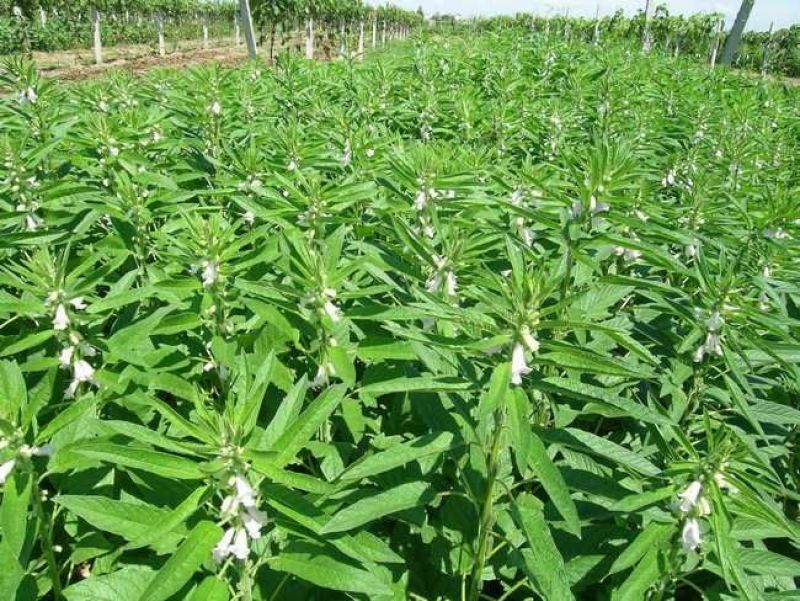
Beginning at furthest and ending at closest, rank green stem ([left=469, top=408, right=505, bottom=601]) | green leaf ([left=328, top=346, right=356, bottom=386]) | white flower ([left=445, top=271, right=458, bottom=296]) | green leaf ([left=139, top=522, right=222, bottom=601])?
white flower ([left=445, top=271, right=458, bottom=296]) < green leaf ([left=328, top=346, right=356, bottom=386]) < green stem ([left=469, top=408, right=505, bottom=601]) < green leaf ([left=139, top=522, right=222, bottom=601])

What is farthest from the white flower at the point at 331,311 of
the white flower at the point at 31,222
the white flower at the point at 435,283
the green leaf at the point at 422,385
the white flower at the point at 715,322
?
the white flower at the point at 31,222

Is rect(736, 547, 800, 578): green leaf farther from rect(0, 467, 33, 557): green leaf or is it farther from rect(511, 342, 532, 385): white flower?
rect(0, 467, 33, 557): green leaf

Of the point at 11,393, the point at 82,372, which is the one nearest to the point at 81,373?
the point at 82,372

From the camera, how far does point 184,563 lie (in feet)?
4.84

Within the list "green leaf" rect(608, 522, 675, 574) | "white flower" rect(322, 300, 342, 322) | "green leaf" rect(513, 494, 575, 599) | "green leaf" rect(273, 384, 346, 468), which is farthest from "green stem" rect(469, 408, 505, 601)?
"white flower" rect(322, 300, 342, 322)

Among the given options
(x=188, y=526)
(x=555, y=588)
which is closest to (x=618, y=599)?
(x=555, y=588)

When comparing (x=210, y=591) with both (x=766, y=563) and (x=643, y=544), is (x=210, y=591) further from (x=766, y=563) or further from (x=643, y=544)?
(x=766, y=563)

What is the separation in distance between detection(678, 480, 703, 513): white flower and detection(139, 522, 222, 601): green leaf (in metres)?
1.30

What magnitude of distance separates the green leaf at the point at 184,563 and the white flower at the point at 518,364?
0.88 metres

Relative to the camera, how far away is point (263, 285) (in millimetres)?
2236

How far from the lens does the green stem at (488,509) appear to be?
73.8 inches

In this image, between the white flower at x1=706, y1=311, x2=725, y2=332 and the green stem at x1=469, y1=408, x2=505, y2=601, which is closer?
the green stem at x1=469, y1=408, x2=505, y2=601

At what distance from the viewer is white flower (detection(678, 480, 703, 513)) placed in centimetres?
177

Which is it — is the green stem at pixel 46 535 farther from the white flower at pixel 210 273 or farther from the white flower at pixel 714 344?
the white flower at pixel 714 344
